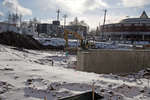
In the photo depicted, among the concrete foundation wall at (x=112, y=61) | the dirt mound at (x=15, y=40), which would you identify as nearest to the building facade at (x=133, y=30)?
the dirt mound at (x=15, y=40)

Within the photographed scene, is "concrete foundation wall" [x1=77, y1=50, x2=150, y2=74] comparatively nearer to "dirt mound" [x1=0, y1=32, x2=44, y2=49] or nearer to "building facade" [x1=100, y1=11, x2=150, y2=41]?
"dirt mound" [x1=0, y1=32, x2=44, y2=49]

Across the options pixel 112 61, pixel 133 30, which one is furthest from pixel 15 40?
pixel 133 30

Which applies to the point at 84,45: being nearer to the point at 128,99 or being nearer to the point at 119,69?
the point at 119,69

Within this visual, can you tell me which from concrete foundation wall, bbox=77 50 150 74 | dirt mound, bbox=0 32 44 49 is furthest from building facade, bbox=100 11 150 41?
concrete foundation wall, bbox=77 50 150 74

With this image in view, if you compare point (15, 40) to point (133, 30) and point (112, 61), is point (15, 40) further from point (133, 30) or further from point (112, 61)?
point (133, 30)

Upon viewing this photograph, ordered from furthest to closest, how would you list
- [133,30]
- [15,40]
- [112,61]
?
[133,30] → [15,40] → [112,61]

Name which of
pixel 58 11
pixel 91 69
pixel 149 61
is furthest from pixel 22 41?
pixel 58 11

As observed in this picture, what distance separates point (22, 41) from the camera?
86.7 feet

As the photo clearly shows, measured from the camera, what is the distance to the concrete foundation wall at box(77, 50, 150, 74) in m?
10.7

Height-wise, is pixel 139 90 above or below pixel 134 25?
below

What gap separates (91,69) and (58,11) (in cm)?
5944

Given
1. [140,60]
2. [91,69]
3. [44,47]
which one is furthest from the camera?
[44,47]

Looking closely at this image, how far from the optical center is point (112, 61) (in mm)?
11453

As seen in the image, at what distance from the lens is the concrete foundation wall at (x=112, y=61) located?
1070 centimetres
